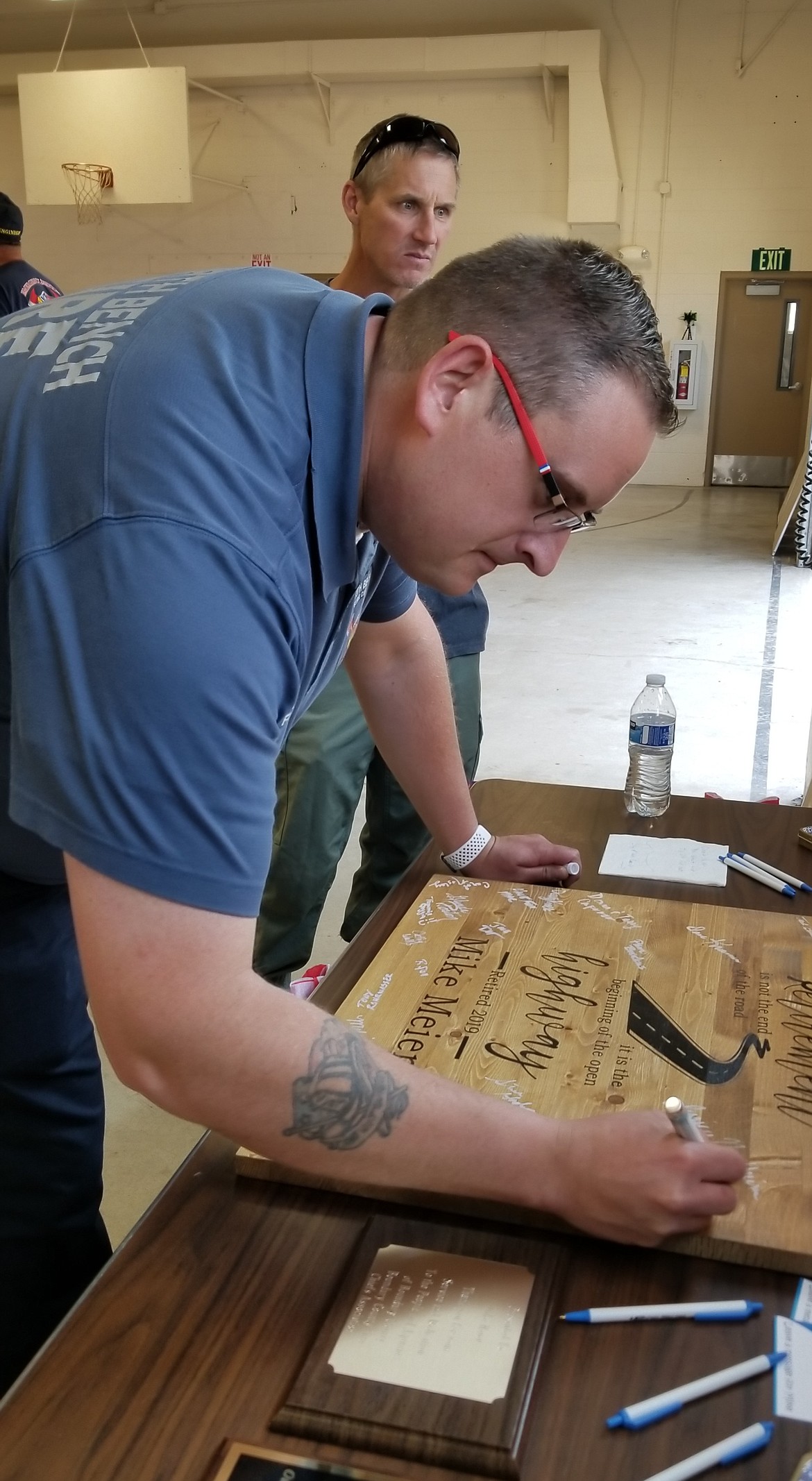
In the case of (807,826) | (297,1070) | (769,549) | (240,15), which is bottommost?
(769,549)

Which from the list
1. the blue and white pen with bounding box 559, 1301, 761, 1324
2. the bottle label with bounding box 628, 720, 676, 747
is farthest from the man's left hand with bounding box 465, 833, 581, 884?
the blue and white pen with bounding box 559, 1301, 761, 1324

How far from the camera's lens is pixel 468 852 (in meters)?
1.34

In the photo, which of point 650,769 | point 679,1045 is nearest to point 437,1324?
point 679,1045

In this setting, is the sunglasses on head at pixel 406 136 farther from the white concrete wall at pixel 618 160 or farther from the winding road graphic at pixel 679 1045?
the white concrete wall at pixel 618 160

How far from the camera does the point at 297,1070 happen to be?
724 millimetres

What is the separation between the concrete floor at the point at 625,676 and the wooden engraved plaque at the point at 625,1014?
998 millimetres

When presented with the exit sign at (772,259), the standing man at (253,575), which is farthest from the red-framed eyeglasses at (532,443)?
the exit sign at (772,259)

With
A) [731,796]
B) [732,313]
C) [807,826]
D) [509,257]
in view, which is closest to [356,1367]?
[509,257]

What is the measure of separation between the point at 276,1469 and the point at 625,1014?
0.49 m

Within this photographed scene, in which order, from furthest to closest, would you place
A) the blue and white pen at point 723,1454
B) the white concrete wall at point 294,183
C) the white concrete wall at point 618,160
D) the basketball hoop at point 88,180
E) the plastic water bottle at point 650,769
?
the white concrete wall at point 294,183 < the white concrete wall at point 618,160 < the basketball hoop at point 88,180 < the plastic water bottle at point 650,769 < the blue and white pen at point 723,1454

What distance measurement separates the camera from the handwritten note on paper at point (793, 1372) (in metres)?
0.66

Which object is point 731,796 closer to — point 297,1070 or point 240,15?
point 297,1070

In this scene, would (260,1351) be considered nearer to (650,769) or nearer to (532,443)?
(532,443)

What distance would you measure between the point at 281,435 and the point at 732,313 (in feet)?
34.4
